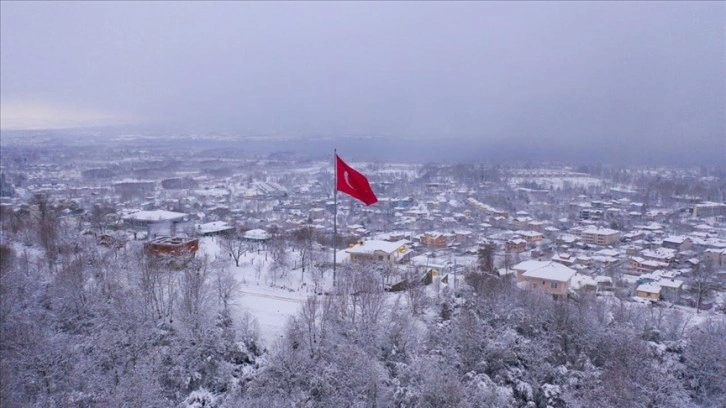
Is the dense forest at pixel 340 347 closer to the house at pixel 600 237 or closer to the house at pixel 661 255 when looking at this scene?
the house at pixel 661 255

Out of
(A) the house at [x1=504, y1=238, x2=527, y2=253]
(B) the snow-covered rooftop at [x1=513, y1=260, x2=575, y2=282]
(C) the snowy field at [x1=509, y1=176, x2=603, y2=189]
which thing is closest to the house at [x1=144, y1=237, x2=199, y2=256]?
(B) the snow-covered rooftop at [x1=513, y1=260, x2=575, y2=282]

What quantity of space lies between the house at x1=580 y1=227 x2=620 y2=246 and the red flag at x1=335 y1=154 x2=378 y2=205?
2034 centimetres

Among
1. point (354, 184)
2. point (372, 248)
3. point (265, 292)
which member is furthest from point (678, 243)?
point (265, 292)

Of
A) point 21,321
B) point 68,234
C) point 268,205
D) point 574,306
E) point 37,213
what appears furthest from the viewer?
point 268,205

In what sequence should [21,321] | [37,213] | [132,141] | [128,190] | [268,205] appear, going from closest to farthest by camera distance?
[21,321] → [37,213] → [268,205] → [128,190] → [132,141]

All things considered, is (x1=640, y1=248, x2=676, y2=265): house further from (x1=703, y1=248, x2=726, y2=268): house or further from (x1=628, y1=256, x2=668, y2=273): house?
(x1=703, y1=248, x2=726, y2=268): house

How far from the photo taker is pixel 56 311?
12.4 metres

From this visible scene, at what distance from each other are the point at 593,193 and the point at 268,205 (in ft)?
92.9

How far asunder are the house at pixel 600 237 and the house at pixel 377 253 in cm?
1264

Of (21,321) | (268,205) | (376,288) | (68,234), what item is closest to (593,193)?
(268,205)

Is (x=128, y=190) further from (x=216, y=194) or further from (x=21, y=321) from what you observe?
(x=21, y=321)

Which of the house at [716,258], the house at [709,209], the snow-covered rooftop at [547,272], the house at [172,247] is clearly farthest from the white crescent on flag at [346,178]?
the house at [709,209]

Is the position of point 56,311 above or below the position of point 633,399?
above

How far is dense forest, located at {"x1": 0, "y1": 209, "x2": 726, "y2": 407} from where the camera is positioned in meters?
9.92
